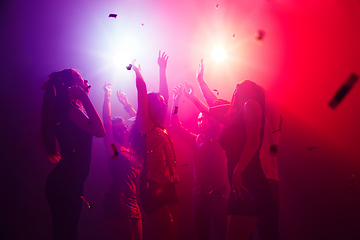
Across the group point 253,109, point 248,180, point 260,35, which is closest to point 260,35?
point 260,35

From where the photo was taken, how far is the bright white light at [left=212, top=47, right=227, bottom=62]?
126 inches

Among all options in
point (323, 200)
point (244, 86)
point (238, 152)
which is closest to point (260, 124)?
point (238, 152)

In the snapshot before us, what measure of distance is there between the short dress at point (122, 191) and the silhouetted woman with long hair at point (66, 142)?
55 cm

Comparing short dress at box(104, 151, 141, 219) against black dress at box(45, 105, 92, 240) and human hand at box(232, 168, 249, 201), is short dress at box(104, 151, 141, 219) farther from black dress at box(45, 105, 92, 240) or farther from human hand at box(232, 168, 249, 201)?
human hand at box(232, 168, 249, 201)

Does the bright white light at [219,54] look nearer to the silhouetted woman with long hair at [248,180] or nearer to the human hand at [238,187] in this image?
the silhouetted woman with long hair at [248,180]

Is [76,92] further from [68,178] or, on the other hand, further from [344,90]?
[344,90]

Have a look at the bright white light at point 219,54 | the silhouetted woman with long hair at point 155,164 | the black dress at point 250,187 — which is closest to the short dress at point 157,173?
the silhouetted woman with long hair at point 155,164

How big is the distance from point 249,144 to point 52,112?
1.67 metres

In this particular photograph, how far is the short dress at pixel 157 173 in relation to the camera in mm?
1609

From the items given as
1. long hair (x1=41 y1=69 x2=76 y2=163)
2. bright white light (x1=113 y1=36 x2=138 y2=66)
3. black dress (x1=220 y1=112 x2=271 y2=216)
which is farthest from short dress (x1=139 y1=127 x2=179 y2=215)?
bright white light (x1=113 y1=36 x2=138 y2=66)

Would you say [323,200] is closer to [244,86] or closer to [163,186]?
[244,86]

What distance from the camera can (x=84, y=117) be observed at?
5.47ft

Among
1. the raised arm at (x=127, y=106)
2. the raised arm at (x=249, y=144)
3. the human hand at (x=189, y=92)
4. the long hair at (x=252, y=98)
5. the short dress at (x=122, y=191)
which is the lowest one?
the short dress at (x=122, y=191)

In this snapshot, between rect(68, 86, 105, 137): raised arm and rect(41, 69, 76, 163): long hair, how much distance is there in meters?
0.07
